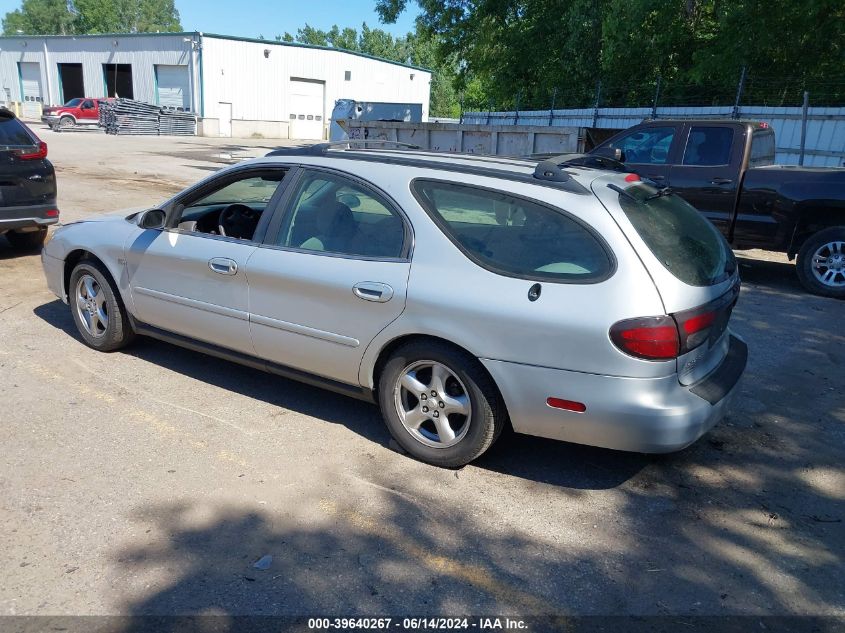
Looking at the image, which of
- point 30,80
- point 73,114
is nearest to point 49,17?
point 30,80

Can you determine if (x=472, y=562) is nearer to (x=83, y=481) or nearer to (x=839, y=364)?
(x=83, y=481)

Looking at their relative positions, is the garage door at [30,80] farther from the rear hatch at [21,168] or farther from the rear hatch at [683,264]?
the rear hatch at [683,264]

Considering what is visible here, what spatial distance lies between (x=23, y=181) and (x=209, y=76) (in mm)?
38618

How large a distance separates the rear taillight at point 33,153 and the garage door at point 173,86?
39029mm

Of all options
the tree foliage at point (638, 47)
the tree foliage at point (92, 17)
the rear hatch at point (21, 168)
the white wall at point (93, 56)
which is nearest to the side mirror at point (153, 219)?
the rear hatch at point (21, 168)

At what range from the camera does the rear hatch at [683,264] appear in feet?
11.1

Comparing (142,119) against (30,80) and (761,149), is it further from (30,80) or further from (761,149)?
(761,149)

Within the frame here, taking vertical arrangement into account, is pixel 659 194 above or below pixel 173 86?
below

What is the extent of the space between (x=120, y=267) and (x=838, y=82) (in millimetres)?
16074

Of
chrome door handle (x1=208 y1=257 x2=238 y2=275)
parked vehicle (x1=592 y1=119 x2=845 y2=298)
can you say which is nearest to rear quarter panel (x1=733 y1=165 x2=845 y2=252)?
parked vehicle (x1=592 y1=119 x2=845 y2=298)

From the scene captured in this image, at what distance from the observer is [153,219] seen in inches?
190

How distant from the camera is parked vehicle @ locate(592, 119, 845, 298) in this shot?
789 centimetres

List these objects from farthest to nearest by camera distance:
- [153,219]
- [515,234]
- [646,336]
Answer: [153,219], [515,234], [646,336]

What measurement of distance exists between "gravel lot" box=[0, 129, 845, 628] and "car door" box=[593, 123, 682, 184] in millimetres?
4389
